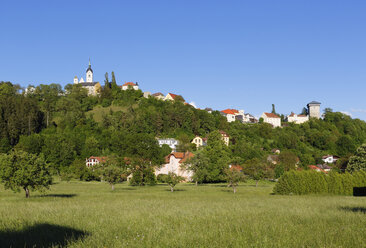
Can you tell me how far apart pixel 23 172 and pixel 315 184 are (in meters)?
37.0

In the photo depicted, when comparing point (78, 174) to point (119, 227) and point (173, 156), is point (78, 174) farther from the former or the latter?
point (119, 227)

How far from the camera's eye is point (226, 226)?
1261cm

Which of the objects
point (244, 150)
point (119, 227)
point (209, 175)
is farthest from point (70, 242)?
point (244, 150)

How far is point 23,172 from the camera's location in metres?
35.2

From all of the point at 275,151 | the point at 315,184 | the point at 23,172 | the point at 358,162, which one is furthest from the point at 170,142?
the point at 23,172

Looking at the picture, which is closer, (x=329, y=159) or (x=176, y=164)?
(x=176, y=164)

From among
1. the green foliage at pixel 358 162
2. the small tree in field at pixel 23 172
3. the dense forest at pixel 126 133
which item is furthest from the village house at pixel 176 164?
the small tree in field at pixel 23 172

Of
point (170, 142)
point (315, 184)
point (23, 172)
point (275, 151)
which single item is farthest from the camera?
point (275, 151)

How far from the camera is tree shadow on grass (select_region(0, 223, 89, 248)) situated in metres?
9.84

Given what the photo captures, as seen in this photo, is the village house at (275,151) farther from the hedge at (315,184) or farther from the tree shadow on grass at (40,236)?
the tree shadow on grass at (40,236)

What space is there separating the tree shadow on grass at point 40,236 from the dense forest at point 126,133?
5965 centimetres

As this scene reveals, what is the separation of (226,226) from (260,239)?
9.00 ft

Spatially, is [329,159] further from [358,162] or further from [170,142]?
[358,162]

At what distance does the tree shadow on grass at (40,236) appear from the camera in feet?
32.3
